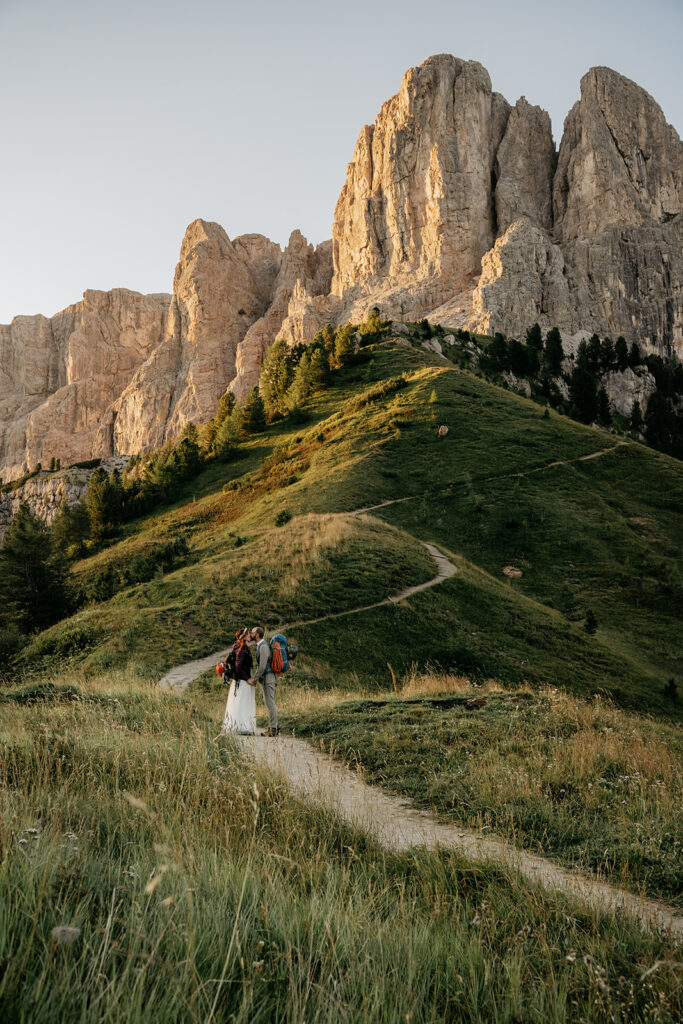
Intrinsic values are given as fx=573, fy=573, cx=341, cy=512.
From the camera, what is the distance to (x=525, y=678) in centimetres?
2020

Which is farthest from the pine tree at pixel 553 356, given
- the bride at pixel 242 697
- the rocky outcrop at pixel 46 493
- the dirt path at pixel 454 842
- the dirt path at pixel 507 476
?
the dirt path at pixel 454 842

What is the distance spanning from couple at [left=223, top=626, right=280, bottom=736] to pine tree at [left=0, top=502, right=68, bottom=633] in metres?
21.2

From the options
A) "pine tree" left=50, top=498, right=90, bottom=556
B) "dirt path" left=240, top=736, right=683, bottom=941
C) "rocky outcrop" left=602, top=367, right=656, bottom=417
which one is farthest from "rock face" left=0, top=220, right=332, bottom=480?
"dirt path" left=240, top=736, right=683, bottom=941

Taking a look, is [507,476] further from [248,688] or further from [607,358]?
[607,358]

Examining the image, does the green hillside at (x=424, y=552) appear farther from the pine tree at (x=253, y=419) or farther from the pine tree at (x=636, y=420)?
the pine tree at (x=636, y=420)

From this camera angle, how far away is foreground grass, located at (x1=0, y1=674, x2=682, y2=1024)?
2490 millimetres

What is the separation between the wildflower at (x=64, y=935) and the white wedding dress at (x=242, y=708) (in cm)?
904

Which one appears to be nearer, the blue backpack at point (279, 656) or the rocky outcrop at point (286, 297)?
the blue backpack at point (279, 656)

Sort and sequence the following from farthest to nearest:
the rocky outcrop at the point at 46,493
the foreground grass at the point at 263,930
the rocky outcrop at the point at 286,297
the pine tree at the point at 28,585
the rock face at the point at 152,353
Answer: the rock face at the point at 152,353 < the rocky outcrop at the point at 286,297 < the rocky outcrop at the point at 46,493 < the pine tree at the point at 28,585 < the foreground grass at the point at 263,930

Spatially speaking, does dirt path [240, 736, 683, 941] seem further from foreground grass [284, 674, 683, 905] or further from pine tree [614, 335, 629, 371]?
pine tree [614, 335, 629, 371]

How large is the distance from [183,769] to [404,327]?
8335 centimetres

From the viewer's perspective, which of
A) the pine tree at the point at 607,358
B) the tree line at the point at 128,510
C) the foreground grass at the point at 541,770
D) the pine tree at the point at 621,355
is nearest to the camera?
the foreground grass at the point at 541,770

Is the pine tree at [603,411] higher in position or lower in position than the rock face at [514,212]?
lower

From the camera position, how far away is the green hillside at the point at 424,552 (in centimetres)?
2170
